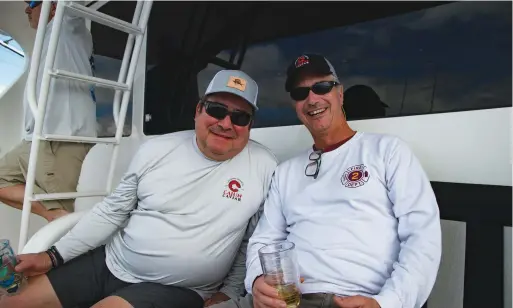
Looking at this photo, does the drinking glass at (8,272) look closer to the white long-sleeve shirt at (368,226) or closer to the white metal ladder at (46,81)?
the white metal ladder at (46,81)

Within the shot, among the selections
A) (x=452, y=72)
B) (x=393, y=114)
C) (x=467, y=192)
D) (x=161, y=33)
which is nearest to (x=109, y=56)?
(x=161, y=33)

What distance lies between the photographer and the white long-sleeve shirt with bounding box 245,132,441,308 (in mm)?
1100

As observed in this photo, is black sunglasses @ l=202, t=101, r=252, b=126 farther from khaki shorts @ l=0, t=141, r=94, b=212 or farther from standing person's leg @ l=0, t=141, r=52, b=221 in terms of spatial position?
standing person's leg @ l=0, t=141, r=52, b=221

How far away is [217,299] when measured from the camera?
1513mm

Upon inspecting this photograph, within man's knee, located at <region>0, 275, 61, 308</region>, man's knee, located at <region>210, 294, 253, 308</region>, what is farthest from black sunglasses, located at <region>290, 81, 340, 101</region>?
man's knee, located at <region>0, 275, 61, 308</region>

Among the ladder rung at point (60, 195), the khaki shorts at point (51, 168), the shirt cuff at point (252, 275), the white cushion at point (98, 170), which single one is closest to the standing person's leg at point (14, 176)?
the khaki shorts at point (51, 168)

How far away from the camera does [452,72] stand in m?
1.34

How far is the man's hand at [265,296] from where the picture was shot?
1.11 meters

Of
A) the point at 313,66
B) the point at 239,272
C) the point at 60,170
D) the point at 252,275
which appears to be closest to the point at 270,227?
the point at 252,275

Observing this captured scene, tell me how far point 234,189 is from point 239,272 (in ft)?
1.06

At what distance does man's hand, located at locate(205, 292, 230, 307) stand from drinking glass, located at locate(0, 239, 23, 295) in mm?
673

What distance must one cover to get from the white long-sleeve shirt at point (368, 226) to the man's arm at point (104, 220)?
1.78 ft

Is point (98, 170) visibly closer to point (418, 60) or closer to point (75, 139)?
point (75, 139)

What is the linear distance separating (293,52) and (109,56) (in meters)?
1.49
